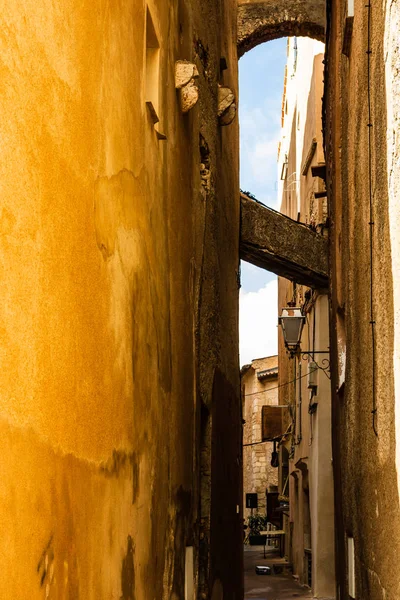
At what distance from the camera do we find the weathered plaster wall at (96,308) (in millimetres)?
3303

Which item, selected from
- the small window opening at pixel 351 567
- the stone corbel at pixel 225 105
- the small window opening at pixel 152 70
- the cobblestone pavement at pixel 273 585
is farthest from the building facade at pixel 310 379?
the small window opening at pixel 152 70

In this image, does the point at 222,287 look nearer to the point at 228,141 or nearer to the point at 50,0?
the point at 228,141

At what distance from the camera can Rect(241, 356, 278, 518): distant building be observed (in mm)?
38312

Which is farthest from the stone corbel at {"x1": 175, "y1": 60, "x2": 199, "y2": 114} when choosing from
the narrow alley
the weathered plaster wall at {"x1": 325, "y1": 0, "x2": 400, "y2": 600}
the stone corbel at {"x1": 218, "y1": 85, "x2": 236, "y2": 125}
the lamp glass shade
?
the lamp glass shade

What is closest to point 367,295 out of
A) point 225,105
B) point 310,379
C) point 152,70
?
point 152,70

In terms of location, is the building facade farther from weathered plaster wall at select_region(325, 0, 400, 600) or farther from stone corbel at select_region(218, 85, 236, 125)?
weathered plaster wall at select_region(325, 0, 400, 600)

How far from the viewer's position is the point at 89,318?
4352 millimetres

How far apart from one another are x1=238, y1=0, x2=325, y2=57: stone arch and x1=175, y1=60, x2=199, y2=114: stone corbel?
7846 millimetres

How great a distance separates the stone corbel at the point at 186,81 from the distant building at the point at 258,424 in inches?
1162

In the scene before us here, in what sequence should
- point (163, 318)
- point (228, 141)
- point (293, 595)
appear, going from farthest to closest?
point (293, 595)
point (228, 141)
point (163, 318)

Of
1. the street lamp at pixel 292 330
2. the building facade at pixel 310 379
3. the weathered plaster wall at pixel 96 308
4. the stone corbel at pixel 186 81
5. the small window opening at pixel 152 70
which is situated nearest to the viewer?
the weathered plaster wall at pixel 96 308

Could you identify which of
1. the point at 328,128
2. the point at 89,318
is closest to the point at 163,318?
the point at 89,318

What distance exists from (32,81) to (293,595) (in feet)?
44.2

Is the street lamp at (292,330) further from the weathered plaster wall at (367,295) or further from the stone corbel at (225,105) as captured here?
the stone corbel at (225,105)
